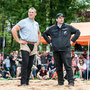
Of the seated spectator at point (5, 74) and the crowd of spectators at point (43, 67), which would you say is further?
the seated spectator at point (5, 74)

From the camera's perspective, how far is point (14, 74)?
593 inches

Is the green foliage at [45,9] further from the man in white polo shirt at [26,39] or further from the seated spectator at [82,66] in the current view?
the man in white polo shirt at [26,39]

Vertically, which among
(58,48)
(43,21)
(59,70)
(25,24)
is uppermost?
(43,21)

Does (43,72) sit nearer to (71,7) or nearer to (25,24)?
(25,24)

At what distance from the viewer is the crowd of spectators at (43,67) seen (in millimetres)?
13312

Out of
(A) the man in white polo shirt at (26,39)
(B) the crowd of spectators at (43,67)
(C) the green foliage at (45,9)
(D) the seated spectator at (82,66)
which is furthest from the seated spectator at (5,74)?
(A) the man in white polo shirt at (26,39)

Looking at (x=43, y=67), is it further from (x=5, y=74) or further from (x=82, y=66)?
(x=5, y=74)

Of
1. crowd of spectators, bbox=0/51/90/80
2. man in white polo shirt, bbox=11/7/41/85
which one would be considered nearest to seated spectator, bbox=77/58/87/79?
crowd of spectators, bbox=0/51/90/80

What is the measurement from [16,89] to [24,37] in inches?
53.7

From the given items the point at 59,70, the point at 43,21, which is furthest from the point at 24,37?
the point at 43,21

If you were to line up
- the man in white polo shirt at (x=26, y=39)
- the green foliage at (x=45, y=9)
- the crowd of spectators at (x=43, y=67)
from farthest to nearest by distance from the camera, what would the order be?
the green foliage at (x=45, y=9) → the crowd of spectators at (x=43, y=67) → the man in white polo shirt at (x=26, y=39)

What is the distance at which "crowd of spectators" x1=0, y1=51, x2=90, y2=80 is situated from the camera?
1331 centimetres

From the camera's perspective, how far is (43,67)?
43.5ft

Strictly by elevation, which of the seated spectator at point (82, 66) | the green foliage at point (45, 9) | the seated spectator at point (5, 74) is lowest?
the seated spectator at point (5, 74)
